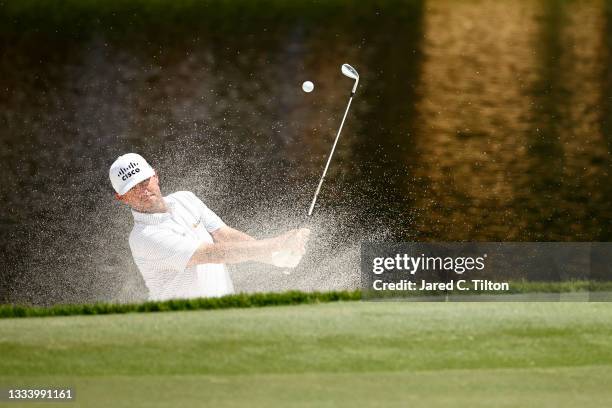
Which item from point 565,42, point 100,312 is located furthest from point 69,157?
point 565,42

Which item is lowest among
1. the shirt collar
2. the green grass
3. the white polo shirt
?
the green grass

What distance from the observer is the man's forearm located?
23.4 feet

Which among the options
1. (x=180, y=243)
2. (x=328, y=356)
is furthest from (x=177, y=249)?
(x=328, y=356)

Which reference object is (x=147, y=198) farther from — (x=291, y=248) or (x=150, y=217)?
(x=291, y=248)

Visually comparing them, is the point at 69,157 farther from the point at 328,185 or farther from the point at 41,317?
the point at 41,317

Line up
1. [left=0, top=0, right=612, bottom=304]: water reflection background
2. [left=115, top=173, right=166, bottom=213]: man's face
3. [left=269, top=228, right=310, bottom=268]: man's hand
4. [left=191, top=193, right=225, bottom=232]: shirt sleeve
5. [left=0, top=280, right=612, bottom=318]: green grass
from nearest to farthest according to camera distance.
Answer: [left=269, top=228, right=310, bottom=268]: man's hand → [left=115, top=173, right=166, bottom=213]: man's face → [left=0, top=280, right=612, bottom=318]: green grass → [left=191, top=193, right=225, bottom=232]: shirt sleeve → [left=0, top=0, right=612, bottom=304]: water reflection background

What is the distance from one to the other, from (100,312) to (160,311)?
1.69ft

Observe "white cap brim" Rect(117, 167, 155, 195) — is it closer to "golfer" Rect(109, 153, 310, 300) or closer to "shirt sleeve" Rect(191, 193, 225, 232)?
"golfer" Rect(109, 153, 310, 300)

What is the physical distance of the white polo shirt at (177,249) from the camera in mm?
6996

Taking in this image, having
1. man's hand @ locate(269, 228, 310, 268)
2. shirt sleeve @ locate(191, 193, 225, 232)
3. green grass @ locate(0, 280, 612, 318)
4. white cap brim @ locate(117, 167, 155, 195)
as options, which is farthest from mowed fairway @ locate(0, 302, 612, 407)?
white cap brim @ locate(117, 167, 155, 195)

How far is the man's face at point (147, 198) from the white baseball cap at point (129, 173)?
5 centimetres

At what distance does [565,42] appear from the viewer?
2141 cm

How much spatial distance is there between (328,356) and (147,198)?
1.87 metres

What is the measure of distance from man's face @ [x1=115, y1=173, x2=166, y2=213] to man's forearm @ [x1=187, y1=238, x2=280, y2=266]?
15.4 inches
